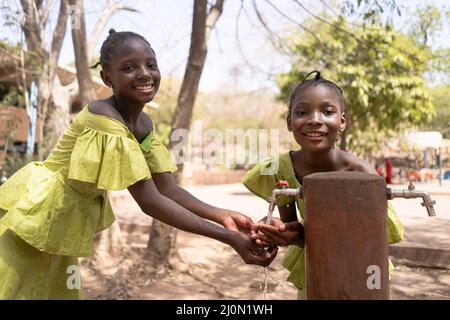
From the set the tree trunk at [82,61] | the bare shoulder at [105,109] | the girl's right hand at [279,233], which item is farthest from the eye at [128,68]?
the tree trunk at [82,61]

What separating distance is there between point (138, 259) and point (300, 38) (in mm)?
6460

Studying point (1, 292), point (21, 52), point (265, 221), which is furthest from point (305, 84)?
point (21, 52)

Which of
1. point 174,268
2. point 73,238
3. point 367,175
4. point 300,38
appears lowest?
point 174,268

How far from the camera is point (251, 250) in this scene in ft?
5.29

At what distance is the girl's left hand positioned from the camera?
186 centimetres

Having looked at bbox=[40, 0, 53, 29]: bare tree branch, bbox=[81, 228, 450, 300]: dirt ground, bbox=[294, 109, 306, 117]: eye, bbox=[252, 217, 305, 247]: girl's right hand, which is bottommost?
bbox=[81, 228, 450, 300]: dirt ground

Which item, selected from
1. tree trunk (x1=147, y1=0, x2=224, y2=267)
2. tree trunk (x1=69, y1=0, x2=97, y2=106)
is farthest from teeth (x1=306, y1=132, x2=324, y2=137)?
tree trunk (x1=69, y1=0, x2=97, y2=106)

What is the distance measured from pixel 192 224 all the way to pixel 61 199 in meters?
0.51

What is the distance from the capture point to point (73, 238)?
73.2 inches

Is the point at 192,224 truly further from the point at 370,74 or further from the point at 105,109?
the point at 370,74

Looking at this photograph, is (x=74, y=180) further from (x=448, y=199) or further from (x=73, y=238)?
(x=448, y=199)

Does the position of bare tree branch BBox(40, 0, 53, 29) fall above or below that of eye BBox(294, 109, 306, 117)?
above

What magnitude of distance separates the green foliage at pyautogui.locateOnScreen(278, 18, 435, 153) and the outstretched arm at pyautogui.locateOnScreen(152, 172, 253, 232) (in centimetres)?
514

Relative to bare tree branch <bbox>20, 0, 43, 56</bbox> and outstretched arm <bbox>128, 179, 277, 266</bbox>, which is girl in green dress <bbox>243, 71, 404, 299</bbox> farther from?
bare tree branch <bbox>20, 0, 43, 56</bbox>
